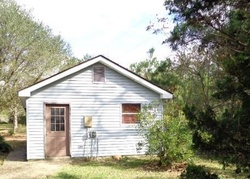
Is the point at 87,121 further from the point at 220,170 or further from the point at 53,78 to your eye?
the point at 220,170

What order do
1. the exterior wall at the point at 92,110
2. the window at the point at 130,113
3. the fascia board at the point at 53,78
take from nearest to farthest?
the fascia board at the point at 53,78
the exterior wall at the point at 92,110
the window at the point at 130,113

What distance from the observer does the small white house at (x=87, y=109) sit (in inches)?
556

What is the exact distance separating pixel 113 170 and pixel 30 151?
4401mm

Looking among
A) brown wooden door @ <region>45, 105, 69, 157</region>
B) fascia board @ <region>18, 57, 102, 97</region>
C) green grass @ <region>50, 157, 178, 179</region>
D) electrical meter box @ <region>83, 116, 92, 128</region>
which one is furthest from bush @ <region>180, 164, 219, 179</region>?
brown wooden door @ <region>45, 105, 69, 157</region>

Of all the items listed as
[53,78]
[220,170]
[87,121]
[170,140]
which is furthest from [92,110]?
[220,170]

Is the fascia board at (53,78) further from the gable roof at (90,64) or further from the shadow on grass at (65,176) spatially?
the shadow on grass at (65,176)

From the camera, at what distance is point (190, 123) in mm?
4918

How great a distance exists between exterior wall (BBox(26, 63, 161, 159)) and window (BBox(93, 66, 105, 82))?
0.61 feet

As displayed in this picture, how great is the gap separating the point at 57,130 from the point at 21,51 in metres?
11.1

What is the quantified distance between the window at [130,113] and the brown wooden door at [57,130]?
2636 millimetres

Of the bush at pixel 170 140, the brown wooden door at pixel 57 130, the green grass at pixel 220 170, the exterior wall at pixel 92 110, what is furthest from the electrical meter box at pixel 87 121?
the green grass at pixel 220 170

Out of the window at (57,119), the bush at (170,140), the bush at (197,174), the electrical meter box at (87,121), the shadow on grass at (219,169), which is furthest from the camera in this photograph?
the electrical meter box at (87,121)

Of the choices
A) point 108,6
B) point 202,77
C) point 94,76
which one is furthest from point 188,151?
point 202,77

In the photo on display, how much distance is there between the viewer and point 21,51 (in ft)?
77.2
